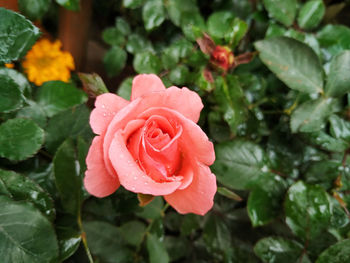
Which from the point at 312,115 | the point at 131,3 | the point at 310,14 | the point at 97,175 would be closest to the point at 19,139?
the point at 97,175

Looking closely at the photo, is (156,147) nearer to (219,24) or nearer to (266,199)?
(266,199)

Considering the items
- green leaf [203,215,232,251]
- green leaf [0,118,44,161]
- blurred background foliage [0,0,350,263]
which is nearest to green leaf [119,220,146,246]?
blurred background foliage [0,0,350,263]

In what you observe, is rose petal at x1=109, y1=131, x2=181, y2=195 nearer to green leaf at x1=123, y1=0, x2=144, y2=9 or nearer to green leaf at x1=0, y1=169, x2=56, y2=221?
green leaf at x1=0, y1=169, x2=56, y2=221

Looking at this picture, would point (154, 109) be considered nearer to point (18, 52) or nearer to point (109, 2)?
point (18, 52)

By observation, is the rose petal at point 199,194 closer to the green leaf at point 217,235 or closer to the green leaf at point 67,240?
the green leaf at point 67,240

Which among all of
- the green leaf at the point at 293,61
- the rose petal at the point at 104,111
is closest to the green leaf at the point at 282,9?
the green leaf at the point at 293,61

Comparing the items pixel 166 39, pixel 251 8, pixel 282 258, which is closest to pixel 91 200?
pixel 282 258
